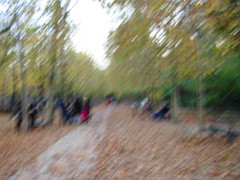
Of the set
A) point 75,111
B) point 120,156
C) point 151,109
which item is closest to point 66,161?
point 120,156

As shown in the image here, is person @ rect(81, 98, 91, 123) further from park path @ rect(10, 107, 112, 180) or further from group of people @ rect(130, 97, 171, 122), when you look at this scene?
group of people @ rect(130, 97, 171, 122)

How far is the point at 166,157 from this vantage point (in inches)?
227

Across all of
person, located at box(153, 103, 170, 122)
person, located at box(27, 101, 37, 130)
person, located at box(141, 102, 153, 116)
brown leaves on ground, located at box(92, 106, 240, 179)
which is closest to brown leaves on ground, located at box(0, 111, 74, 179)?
person, located at box(27, 101, 37, 130)

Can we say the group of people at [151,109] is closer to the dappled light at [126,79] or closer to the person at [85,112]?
the dappled light at [126,79]

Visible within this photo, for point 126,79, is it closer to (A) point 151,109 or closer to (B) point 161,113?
(B) point 161,113

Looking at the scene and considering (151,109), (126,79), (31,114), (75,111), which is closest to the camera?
(126,79)

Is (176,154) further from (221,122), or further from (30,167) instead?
(221,122)

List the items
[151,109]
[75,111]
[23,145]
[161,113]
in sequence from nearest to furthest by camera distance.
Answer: [23,145], [75,111], [161,113], [151,109]

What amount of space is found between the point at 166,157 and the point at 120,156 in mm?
1328

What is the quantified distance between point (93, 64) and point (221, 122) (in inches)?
344

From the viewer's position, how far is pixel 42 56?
3088 mm

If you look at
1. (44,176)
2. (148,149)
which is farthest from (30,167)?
(148,149)

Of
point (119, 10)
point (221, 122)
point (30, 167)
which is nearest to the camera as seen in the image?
point (119, 10)

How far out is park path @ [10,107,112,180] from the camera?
194 inches
